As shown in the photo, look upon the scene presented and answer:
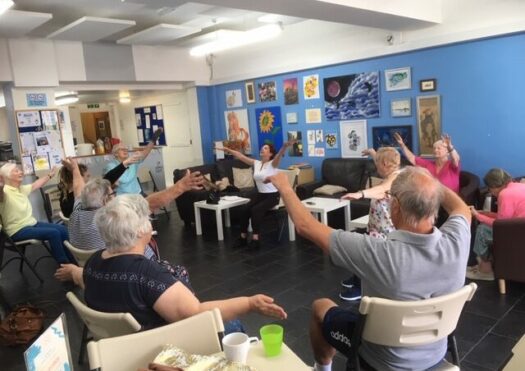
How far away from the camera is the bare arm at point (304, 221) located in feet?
6.22

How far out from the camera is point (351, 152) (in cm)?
659

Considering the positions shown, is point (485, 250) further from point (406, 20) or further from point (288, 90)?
point (288, 90)

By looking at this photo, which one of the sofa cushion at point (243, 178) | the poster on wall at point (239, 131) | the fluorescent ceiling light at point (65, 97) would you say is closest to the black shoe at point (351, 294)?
the sofa cushion at point (243, 178)

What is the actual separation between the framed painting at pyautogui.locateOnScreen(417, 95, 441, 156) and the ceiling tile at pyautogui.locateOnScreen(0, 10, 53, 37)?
473cm

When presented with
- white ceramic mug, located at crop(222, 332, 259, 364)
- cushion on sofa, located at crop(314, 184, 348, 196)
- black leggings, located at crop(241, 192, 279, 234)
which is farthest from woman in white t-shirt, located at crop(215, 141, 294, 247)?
white ceramic mug, located at crop(222, 332, 259, 364)

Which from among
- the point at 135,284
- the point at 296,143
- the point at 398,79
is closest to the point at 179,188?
the point at 135,284

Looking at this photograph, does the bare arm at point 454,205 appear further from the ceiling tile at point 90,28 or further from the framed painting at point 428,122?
the ceiling tile at point 90,28

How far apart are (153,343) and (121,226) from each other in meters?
0.58

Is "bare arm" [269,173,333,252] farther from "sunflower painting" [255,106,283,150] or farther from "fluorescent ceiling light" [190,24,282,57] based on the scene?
"sunflower painting" [255,106,283,150]

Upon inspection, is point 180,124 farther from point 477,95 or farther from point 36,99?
point 477,95

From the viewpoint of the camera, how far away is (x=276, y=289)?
4.00m

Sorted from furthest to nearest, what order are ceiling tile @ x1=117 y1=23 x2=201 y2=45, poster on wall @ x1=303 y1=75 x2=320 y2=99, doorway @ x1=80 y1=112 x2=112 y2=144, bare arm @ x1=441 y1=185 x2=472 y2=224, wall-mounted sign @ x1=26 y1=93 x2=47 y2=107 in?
doorway @ x1=80 y1=112 x2=112 y2=144
poster on wall @ x1=303 y1=75 x2=320 y2=99
wall-mounted sign @ x1=26 y1=93 x2=47 y2=107
ceiling tile @ x1=117 y1=23 x2=201 y2=45
bare arm @ x1=441 y1=185 x2=472 y2=224

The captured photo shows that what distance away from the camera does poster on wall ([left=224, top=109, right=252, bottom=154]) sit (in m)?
8.13

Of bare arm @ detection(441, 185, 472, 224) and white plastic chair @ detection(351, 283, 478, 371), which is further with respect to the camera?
bare arm @ detection(441, 185, 472, 224)
